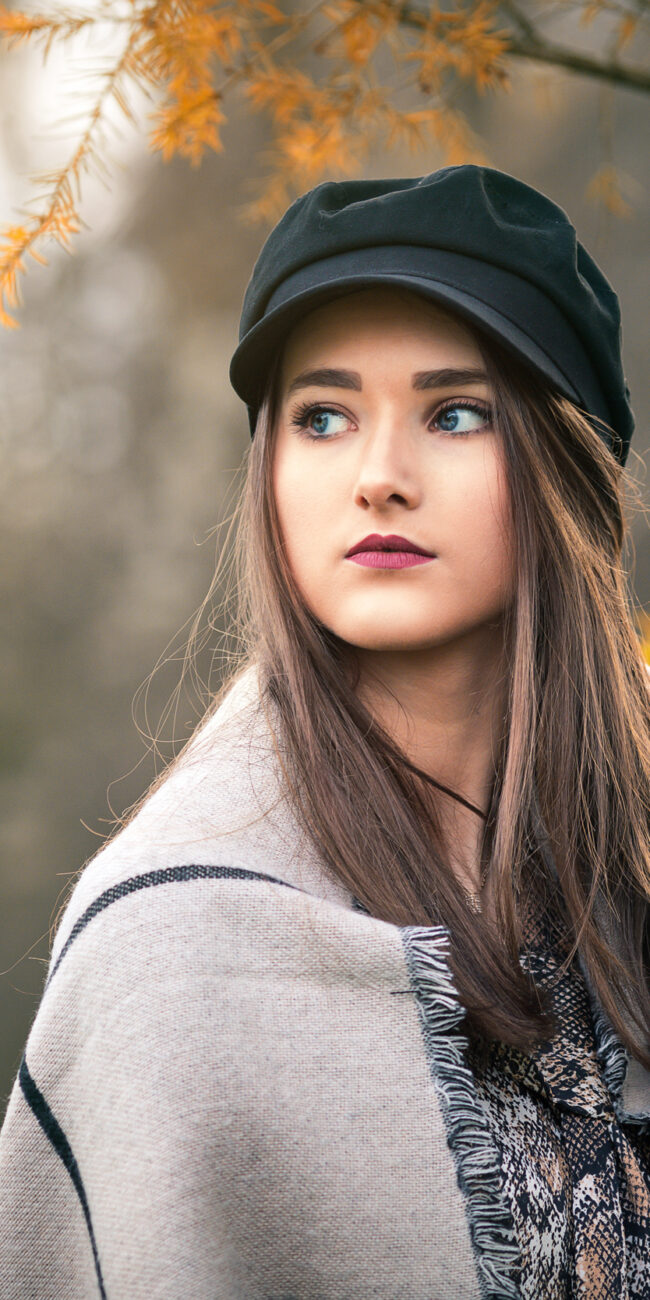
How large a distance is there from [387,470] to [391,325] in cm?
19

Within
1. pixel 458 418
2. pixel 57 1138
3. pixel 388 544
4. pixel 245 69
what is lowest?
pixel 57 1138

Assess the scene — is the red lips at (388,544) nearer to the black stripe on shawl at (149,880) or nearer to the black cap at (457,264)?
the black cap at (457,264)

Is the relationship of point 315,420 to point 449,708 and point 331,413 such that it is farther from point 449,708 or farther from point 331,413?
point 449,708

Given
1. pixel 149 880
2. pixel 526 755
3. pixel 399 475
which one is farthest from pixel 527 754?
pixel 149 880

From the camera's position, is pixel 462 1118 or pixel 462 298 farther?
pixel 462 298

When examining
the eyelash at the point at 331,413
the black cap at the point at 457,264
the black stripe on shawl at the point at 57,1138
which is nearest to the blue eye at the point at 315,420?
the eyelash at the point at 331,413

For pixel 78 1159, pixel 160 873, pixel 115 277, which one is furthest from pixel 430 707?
pixel 115 277

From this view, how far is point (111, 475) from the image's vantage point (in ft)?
11.0

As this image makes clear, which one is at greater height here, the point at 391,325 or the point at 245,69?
the point at 245,69

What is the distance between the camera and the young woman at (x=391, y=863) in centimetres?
109

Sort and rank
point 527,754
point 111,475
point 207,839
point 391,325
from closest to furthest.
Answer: point 207,839 → point 391,325 → point 527,754 → point 111,475

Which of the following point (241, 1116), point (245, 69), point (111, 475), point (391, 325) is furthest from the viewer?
point (111, 475)

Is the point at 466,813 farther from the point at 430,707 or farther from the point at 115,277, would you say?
the point at 115,277

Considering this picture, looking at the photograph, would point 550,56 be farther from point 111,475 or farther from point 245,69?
point 111,475
